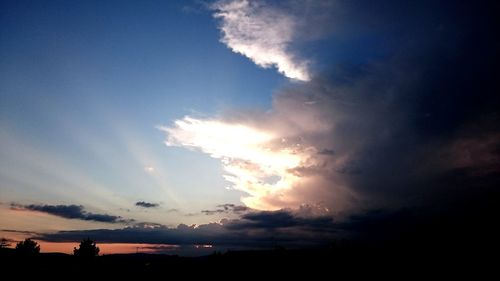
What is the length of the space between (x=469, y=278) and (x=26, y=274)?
290 feet

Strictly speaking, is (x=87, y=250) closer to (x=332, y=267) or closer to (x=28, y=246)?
(x=28, y=246)

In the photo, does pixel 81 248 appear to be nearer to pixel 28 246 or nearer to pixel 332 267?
pixel 28 246

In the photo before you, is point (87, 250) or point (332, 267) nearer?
point (332, 267)

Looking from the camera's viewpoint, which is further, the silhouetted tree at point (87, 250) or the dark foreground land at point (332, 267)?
the silhouetted tree at point (87, 250)

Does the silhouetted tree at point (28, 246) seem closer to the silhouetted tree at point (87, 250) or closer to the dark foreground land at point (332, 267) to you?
the silhouetted tree at point (87, 250)

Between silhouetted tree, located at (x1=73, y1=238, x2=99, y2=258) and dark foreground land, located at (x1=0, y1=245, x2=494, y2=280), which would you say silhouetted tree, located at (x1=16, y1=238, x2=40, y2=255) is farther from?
dark foreground land, located at (x1=0, y1=245, x2=494, y2=280)

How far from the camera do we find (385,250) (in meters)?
81.1

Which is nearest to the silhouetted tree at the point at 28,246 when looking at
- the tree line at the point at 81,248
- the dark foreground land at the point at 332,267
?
the tree line at the point at 81,248

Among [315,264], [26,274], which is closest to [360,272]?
[315,264]

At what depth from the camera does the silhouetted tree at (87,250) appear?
457 feet

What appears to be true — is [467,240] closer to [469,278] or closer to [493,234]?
[493,234]

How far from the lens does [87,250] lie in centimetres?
14138

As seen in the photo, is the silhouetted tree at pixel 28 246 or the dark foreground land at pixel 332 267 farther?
the silhouetted tree at pixel 28 246

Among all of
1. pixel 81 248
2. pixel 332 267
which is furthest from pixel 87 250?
pixel 332 267
